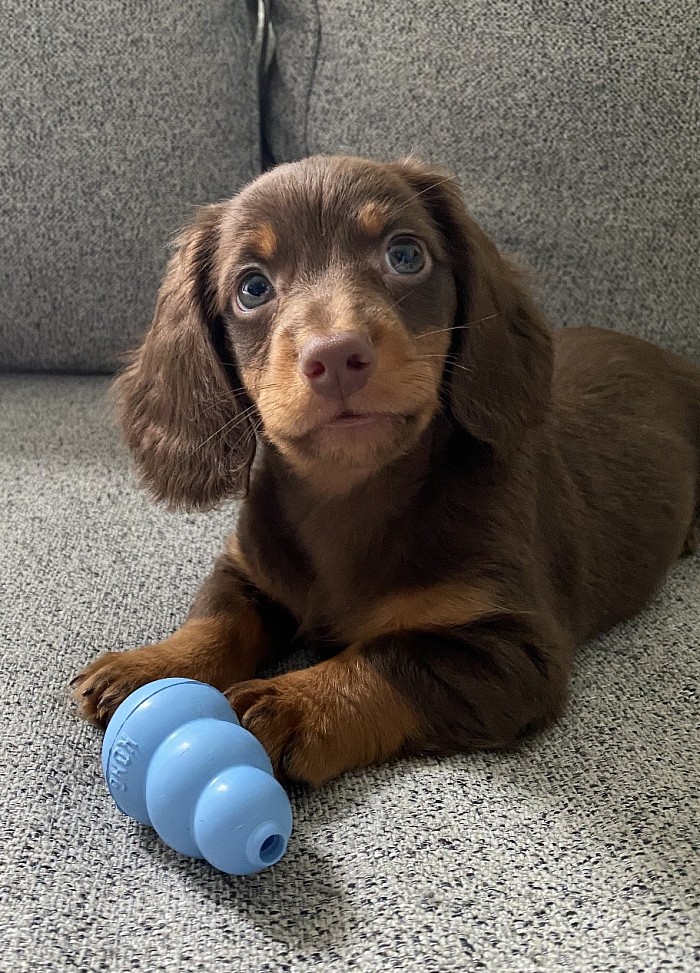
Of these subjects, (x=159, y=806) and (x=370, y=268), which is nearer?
(x=159, y=806)

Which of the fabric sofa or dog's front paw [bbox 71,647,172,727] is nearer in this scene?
the fabric sofa

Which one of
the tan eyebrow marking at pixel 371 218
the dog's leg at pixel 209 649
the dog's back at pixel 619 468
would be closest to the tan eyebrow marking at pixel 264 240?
the tan eyebrow marking at pixel 371 218

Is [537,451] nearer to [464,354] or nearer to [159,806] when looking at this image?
[464,354]

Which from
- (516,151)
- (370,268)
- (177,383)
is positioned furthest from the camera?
(516,151)

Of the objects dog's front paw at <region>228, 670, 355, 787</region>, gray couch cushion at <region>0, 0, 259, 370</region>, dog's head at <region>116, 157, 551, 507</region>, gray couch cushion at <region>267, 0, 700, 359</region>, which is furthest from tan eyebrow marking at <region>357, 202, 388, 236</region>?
gray couch cushion at <region>0, 0, 259, 370</region>

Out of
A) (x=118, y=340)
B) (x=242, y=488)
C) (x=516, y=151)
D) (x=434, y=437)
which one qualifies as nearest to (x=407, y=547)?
(x=434, y=437)

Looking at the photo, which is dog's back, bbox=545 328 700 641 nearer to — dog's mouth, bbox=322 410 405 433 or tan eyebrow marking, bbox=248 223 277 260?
dog's mouth, bbox=322 410 405 433

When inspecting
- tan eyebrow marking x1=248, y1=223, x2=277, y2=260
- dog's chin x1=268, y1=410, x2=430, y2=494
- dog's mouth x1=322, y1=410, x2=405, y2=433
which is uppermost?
tan eyebrow marking x1=248, y1=223, x2=277, y2=260
